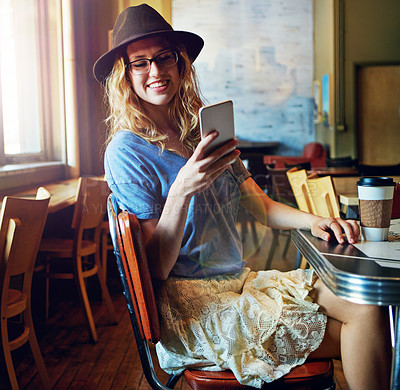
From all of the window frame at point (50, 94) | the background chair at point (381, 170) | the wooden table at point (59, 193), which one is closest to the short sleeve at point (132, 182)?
the wooden table at point (59, 193)

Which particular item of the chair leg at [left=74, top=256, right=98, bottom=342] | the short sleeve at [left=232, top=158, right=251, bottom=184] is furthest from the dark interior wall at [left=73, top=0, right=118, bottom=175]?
the short sleeve at [left=232, top=158, right=251, bottom=184]

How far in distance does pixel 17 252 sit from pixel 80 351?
0.88 m

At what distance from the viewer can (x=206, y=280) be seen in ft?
3.59

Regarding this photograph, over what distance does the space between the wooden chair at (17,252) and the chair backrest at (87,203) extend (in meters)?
0.59

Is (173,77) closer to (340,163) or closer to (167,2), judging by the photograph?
(167,2)

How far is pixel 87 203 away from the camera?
8.00 feet

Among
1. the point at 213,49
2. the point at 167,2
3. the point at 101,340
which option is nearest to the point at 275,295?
the point at 167,2

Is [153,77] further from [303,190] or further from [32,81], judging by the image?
[32,81]

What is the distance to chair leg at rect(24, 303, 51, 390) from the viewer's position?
1.81 meters

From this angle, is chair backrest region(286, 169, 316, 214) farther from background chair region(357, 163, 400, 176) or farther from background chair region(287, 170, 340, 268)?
background chair region(357, 163, 400, 176)

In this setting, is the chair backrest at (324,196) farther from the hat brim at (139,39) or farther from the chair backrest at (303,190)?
the hat brim at (139,39)

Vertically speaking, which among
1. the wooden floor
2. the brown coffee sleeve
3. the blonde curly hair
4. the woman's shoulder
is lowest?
the wooden floor

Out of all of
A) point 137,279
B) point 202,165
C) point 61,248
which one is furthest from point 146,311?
point 61,248

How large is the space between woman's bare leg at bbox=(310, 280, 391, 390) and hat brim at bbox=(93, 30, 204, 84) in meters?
0.75
